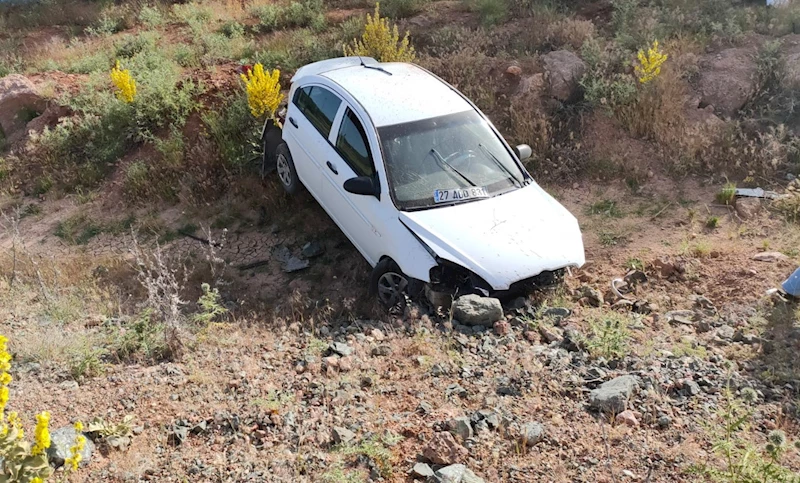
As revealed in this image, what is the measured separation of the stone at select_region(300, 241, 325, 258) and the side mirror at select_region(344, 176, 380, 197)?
1662 millimetres

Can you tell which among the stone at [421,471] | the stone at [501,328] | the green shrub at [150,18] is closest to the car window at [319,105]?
the stone at [501,328]

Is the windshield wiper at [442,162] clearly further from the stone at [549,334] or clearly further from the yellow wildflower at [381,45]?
the yellow wildflower at [381,45]

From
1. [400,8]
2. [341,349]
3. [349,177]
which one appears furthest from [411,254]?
[400,8]

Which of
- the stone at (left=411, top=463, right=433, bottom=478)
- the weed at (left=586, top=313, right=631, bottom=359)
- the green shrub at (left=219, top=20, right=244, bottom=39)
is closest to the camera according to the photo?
the stone at (left=411, top=463, right=433, bottom=478)

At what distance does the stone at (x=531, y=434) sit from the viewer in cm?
390

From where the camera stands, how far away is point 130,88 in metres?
9.12

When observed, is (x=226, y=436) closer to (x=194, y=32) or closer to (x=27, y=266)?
(x=27, y=266)

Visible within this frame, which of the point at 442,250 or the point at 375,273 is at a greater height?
the point at 442,250

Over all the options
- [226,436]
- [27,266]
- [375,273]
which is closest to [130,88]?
[27,266]

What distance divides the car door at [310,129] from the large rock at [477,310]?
2359mm

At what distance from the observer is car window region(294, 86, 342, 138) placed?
6.68m

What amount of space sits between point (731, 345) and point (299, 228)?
4.94m

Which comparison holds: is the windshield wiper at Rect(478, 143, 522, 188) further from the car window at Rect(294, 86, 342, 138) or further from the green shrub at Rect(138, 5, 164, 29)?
the green shrub at Rect(138, 5, 164, 29)

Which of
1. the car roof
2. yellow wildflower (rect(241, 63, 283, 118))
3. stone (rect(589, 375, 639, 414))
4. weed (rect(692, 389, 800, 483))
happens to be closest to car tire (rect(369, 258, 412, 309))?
the car roof
